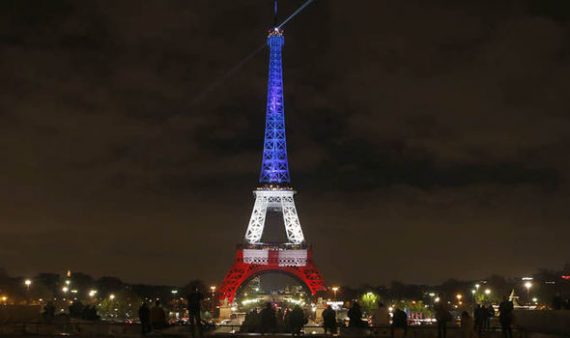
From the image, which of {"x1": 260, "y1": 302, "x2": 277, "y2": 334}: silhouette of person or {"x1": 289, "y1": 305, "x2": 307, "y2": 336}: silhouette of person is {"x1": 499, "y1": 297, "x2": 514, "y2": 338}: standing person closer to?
{"x1": 289, "y1": 305, "x2": 307, "y2": 336}: silhouette of person

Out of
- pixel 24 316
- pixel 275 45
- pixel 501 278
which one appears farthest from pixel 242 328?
pixel 501 278

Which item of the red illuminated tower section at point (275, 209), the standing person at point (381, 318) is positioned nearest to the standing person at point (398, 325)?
the standing person at point (381, 318)

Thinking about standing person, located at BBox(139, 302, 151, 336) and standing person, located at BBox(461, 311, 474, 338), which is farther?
standing person, located at BBox(139, 302, 151, 336)

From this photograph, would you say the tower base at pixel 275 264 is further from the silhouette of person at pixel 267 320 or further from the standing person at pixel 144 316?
the standing person at pixel 144 316

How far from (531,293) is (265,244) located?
4040cm

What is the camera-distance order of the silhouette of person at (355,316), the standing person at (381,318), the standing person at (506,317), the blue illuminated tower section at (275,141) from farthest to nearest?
1. the blue illuminated tower section at (275,141)
2. the silhouette of person at (355,316)
3. the standing person at (381,318)
4. the standing person at (506,317)

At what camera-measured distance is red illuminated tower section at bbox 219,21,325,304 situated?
337 feet

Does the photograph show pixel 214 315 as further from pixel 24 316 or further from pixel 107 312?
pixel 24 316

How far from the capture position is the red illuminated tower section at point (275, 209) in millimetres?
102625

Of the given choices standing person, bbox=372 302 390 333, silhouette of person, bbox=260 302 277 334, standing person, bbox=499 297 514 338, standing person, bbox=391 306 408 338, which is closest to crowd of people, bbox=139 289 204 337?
silhouette of person, bbox=260 302 277 334

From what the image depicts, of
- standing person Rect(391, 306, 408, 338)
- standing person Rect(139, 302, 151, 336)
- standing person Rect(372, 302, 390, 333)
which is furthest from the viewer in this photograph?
standing person Rect(139, 302, 151, 336)

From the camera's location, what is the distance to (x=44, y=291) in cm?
11175

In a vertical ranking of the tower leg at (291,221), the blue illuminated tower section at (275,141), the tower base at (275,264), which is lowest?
the tower base at (275,264)

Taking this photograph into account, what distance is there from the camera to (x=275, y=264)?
343ft
